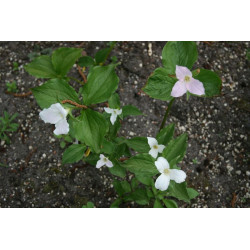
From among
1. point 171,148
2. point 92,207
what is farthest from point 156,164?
point 92,207

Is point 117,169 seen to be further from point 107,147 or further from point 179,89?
point 179,89

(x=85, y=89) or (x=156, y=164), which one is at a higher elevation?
(x=85, y=89)

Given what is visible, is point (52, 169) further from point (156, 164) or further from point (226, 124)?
point (226, 124)

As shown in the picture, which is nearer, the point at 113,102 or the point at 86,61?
the point at 113,102

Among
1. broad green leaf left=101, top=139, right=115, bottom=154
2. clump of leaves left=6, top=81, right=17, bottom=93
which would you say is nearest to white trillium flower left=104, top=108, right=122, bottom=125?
broad green leaf left=101, top=139, right=115, bottom=154

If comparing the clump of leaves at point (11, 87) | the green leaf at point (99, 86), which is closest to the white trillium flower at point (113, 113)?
the green leaf at point (99, 86)

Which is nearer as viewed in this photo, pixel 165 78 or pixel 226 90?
pixel 165 78

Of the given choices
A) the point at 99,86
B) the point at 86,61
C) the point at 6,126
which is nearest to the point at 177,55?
the point at 99,86
